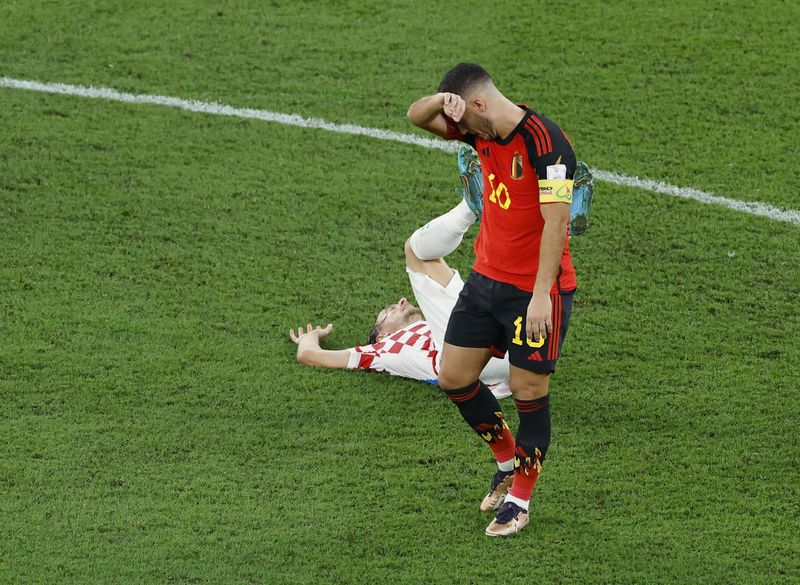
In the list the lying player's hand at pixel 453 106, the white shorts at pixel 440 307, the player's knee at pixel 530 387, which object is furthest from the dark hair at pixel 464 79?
the white shorts at pixel 440 307

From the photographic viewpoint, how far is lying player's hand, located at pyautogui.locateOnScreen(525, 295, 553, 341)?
15.0ft

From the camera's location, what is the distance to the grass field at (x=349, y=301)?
5.07 m

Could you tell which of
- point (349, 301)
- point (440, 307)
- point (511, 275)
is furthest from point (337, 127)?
point (511, 275)

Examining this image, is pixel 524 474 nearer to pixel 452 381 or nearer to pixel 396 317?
pixel 452 381

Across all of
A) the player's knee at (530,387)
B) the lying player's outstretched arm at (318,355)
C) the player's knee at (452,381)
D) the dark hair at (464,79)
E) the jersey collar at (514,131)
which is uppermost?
the dark hair at (464,79)

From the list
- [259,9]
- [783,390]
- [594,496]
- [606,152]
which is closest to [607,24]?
[606,152]

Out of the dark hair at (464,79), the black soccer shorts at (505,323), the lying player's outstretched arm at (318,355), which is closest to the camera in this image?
the dark hair at (464,79)

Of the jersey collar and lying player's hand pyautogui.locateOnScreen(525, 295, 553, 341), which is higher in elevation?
the jersey collar

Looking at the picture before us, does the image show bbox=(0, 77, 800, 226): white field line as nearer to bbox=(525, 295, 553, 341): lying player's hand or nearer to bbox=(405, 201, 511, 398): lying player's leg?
bbox=(405, 201, 511, 398): lying player's leg

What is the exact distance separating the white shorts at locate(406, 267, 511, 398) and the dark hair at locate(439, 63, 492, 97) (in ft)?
5.56

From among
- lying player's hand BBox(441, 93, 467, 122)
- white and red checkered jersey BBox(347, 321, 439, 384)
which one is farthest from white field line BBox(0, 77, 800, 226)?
lying player's hand BBox(441, 93, 467, 122)

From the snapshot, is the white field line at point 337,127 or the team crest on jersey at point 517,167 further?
the white field line at point 337,127

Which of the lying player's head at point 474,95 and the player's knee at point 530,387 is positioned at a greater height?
the lying player's head at point 474,95

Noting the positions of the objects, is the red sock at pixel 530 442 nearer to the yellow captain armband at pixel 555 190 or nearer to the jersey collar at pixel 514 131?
the yellow captain armband at pixel 555 190
